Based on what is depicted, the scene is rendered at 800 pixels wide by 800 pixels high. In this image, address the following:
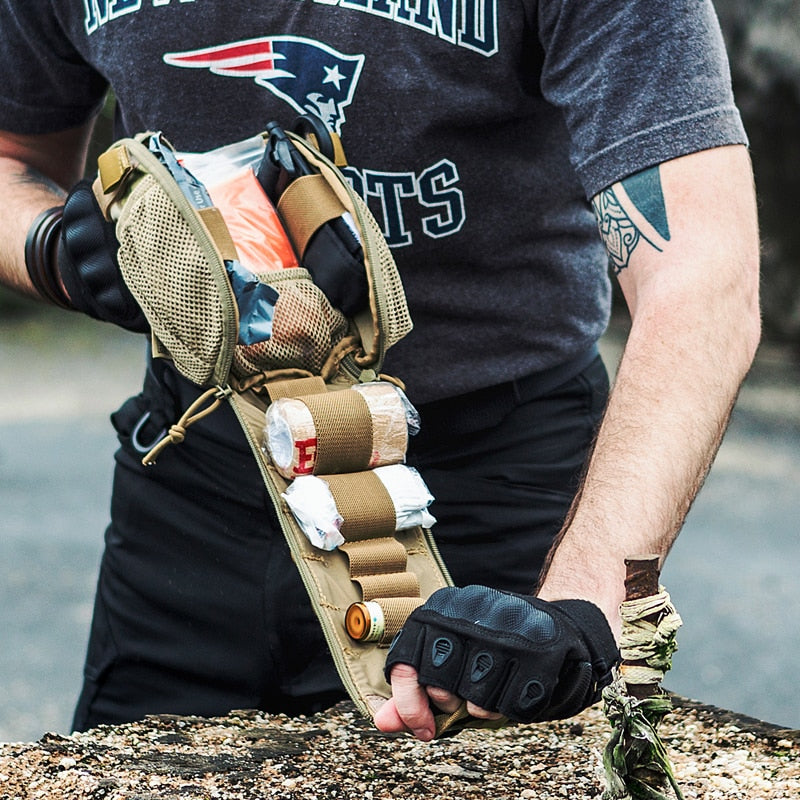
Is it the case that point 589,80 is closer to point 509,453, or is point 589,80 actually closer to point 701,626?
point 509,453

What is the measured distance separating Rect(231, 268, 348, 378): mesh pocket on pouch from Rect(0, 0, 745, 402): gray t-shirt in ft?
1.11

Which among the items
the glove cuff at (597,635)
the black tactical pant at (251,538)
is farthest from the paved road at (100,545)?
the glove cuff at (597,635)

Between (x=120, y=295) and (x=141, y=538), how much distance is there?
587 mm

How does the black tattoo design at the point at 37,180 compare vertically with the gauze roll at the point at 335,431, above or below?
above

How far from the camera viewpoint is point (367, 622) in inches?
49.2

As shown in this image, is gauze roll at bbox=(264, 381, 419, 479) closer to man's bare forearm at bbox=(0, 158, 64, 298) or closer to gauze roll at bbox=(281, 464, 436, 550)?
gauze roll at bbox=(281, 464, 436, 550)

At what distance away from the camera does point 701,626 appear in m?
4.55

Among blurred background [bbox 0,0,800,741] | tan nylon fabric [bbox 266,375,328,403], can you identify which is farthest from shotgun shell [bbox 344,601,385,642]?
blurred background [bbox 0,0,800,741]

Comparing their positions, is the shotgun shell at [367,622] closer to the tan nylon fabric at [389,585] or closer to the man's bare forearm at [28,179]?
the tan nylon fabric at [389,585]

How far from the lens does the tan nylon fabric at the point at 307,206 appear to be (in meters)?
1.48

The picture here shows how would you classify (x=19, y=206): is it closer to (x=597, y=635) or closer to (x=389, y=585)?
(x=389, y=585)

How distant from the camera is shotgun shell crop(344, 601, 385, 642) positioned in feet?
4.10

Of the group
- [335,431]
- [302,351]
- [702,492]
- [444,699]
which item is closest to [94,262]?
[302,351]

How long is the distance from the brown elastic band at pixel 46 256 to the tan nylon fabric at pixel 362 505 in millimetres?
637
